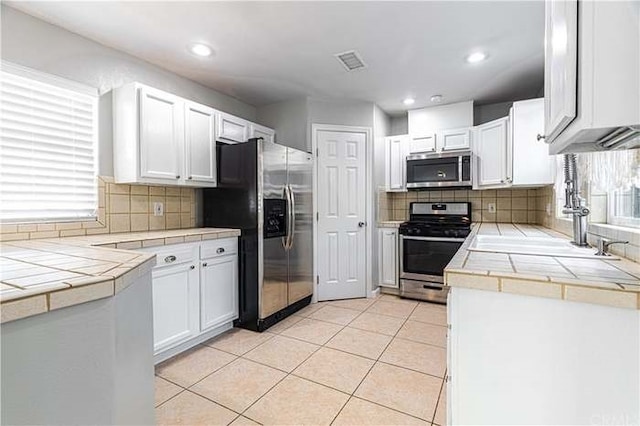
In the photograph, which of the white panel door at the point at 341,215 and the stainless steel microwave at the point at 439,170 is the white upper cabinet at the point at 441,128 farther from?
the white panel door at the point at 341,215

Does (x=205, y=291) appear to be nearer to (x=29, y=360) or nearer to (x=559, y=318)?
(x=29, y=360)

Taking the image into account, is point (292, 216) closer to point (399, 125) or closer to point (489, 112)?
point (399, 125)

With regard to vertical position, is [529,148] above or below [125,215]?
above

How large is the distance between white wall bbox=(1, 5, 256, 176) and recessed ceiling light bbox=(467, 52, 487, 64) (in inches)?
103

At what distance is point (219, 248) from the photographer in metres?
2.61

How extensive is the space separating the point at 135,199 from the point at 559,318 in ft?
9.26

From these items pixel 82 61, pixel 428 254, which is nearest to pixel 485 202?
pixel 428 254

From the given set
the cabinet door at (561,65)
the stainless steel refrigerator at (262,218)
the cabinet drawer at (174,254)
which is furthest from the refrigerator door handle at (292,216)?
the cabinet door at (561,65)

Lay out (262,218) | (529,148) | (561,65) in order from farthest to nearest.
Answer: (529,148), (262,218), (561,65)

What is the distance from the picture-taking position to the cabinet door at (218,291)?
2.46m

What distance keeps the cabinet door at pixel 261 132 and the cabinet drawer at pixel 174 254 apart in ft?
4.70

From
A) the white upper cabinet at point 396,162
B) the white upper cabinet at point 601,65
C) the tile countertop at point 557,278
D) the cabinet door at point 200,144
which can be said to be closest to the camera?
the white upper cabinet at point 601,65

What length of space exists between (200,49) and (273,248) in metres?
1.76

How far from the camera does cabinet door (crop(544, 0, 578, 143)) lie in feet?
2.68
